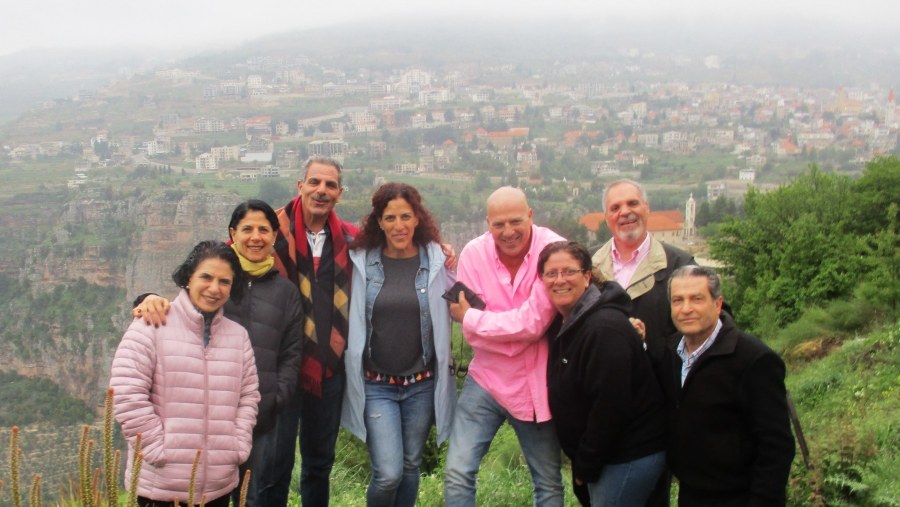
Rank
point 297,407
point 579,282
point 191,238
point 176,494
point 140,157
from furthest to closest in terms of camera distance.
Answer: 1. point 140,157
2. point 191,238
3. point 297,407
4. point 579,282
5. point 176,494

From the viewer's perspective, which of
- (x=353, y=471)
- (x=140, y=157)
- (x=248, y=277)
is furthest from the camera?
(x=140, y=157)

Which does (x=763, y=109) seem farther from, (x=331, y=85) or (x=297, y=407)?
(x=297, y=407)

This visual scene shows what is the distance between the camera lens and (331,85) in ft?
436

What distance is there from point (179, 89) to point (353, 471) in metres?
131

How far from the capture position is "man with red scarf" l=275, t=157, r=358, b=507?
294 cm

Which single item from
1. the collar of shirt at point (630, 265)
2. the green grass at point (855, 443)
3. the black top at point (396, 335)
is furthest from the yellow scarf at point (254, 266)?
the green grass at point (855, 443)

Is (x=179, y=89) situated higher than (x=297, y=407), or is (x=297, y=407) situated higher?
(x=179, y=89)

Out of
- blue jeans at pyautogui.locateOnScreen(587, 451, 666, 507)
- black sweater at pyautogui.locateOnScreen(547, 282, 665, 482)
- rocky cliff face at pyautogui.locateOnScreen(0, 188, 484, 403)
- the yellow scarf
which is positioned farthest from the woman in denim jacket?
rocky cliff face at pyautogui.locateOnScreen(0, 188, 484, 403)

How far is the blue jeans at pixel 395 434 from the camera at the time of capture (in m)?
2.87

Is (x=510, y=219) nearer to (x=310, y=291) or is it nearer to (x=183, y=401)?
(x=310, y=291)

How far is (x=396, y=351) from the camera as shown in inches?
114

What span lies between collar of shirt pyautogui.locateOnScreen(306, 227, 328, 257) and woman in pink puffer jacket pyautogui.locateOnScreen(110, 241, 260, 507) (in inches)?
18.3

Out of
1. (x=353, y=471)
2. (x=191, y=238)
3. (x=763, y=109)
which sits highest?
(x=763, y=109)

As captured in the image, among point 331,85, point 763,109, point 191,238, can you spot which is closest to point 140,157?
point 191,238
